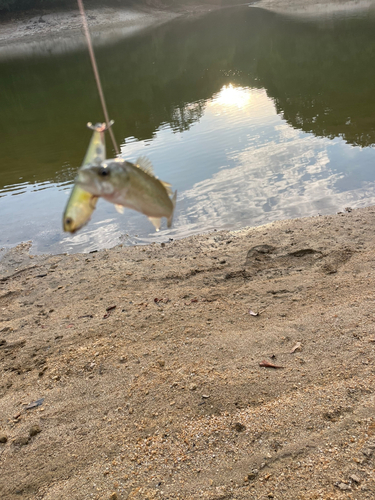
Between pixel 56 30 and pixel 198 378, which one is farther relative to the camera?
pixel 56 30

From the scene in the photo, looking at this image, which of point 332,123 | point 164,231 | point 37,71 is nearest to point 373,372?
point 164,231

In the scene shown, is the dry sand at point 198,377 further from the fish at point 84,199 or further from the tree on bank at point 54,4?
the tree on bank at point 54,4

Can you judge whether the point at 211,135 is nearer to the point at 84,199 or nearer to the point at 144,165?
the point at 144,165

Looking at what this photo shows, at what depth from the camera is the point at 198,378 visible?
415 centimetres

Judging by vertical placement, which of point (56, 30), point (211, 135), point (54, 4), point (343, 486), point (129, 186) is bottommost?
point (343, 486)

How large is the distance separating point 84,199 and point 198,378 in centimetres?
365

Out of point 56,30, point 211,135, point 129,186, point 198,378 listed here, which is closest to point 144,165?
point 129,186

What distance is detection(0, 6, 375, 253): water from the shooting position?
30.1 ft

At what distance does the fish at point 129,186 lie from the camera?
85 centimetres

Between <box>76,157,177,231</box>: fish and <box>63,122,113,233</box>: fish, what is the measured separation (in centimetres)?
2

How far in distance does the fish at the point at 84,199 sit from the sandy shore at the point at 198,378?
3.02 metres

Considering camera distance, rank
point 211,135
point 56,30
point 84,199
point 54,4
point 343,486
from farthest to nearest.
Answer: point 54,4 < point 56,30 < point 211,135 < point 343,486 < point 84,199

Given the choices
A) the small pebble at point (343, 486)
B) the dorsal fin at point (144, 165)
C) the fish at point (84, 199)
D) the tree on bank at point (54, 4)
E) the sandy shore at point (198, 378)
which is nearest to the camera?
the fish at point (84, 199)

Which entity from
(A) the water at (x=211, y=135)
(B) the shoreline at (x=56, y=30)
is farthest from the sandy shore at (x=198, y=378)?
(B) the shoreline at (x=56, y=30)
